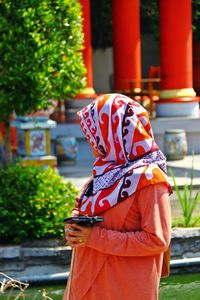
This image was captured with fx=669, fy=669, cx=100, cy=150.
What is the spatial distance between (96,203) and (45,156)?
23.1 feet

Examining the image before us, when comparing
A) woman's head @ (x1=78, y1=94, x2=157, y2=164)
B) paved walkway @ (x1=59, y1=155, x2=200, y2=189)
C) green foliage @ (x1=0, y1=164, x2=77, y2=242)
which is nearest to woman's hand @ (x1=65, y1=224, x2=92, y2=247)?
woman's head @ (x1=78, y1=94, x2=157, y2=164)

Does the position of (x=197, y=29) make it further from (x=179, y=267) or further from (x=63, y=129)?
(x=179, y=267)

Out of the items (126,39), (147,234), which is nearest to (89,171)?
(126,39)

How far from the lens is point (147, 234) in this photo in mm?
2711

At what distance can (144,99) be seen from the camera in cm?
1480

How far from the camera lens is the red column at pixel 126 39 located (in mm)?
13547

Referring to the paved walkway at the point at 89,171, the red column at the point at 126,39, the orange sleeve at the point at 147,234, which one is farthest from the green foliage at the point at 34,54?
the red column at the point at 126,39

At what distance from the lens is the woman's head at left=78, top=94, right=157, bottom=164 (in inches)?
108

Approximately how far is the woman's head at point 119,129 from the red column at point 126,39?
36.1ft

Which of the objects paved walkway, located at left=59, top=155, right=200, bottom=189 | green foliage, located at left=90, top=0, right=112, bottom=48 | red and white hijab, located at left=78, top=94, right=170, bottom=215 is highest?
green foliage, located at left=90, top=0, right=112, bottom=48

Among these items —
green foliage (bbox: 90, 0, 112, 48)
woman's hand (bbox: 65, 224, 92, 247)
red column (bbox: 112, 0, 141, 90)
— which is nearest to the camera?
woman's hand (bbox: 65, 224, 92, 247)

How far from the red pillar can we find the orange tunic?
1061cm

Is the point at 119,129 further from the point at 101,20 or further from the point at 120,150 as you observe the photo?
the point at 101,20

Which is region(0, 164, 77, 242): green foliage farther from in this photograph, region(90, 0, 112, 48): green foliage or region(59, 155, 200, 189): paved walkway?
region(90, 0, 112, 48): green foliage
